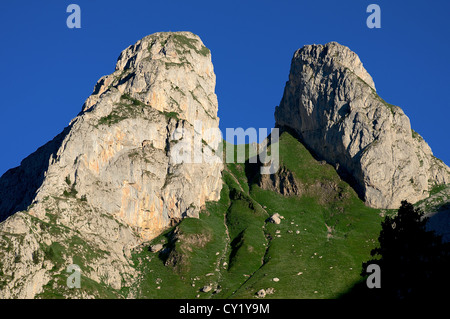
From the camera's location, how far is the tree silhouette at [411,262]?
6986cm

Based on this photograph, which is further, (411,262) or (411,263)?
(411,262)

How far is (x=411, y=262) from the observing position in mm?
78562

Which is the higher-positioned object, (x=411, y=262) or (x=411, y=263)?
(x=411, y=262)

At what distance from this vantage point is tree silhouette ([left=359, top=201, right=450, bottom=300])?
229ft

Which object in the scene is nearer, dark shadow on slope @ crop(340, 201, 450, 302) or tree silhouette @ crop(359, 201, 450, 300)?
dark shadow on slope @ crop(340, 201, 450, 302)

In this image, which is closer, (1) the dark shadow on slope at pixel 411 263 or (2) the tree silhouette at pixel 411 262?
(1) the dark shadow on slope at pixel 411 263

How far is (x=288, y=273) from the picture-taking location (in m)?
177
